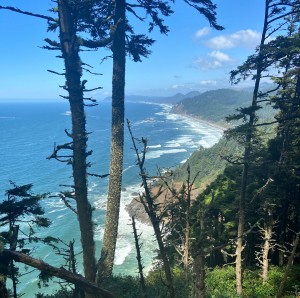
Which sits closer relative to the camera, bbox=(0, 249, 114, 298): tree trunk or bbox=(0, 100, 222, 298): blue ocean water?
bbox=(0, 249, 114, 298): tree trunk

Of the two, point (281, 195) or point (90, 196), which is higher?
point (281, 195)

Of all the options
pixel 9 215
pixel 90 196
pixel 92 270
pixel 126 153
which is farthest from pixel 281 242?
pixel 126 153

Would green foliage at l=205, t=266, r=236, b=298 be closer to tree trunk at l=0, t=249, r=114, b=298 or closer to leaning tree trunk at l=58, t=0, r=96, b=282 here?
leaning tree trunk at l=58, t=0, r=96, b=282

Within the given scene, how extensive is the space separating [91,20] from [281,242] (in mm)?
15956

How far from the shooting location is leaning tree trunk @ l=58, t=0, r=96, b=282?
26.4ft

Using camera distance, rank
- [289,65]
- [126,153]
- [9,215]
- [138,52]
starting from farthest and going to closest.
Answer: [126,153]
[289,65]
[138,52]
[9,215]

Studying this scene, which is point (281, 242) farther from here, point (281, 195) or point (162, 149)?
point (162, 149)

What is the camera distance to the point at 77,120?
833 cm

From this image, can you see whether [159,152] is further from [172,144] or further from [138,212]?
[138,212]

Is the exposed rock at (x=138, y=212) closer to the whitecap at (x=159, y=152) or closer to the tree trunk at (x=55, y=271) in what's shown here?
the whitecap at (x=159, y=152)

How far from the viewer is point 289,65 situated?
14125 millimetres

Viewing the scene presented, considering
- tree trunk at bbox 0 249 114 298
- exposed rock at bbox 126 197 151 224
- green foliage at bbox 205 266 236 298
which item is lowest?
exposed rock at bbox 126 197 151 224

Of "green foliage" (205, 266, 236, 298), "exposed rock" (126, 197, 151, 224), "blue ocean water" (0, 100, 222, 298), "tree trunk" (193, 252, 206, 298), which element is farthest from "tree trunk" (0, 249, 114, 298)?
"exposed rock" (126, 197, 151, 224)

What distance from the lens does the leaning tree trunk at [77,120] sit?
8047 millimetres
